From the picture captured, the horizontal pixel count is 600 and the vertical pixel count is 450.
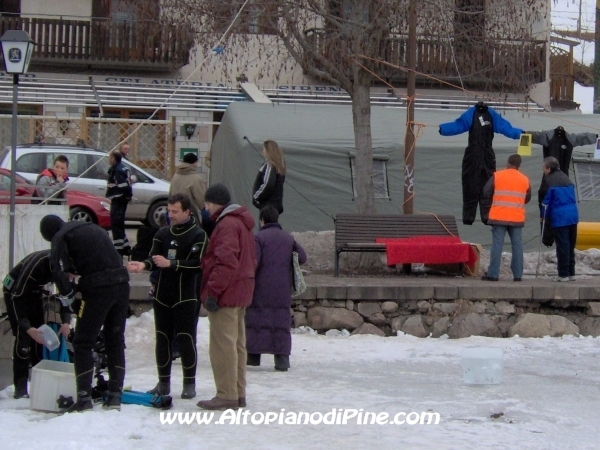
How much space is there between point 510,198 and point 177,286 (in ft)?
18.8

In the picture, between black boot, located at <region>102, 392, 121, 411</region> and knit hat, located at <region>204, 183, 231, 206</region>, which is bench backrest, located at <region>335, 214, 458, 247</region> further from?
black boot, located at <region>102, 392, 121, 411</region>

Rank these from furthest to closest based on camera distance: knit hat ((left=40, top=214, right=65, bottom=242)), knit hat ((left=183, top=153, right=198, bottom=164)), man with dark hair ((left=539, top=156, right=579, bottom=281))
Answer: man with dark hair ((left=539, top=156, right=579, bottom=281)) → knit hat ((left=183, top=153, right=198, bottom=164)) → knit hat ((left=40, top=214, right=65, bottom=242))

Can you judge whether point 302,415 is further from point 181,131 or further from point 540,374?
point 181,131

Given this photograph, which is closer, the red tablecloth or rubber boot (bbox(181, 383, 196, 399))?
rubber boot (bbox(181, 383, 196, 399))

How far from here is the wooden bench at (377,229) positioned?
1178 cm

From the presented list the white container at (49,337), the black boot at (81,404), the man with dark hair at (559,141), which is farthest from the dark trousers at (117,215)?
the black boot at (81,404)

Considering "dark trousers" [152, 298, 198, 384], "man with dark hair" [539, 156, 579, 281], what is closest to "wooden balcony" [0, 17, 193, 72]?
"man with dark hair" [539, 156, 579, 281]

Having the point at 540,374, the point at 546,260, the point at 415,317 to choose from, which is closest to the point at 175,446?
the point at 540,374

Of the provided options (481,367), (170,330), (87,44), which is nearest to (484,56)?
(481,367)

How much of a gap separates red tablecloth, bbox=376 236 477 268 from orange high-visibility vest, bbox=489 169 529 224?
0.59 meters

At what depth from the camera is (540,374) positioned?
855 cm

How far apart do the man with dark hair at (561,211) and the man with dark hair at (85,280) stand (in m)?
6.31

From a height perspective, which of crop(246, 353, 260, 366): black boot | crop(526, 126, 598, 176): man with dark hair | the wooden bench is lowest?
crop(246, 353, 260, 366): black boot

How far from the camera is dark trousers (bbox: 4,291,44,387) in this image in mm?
7008
